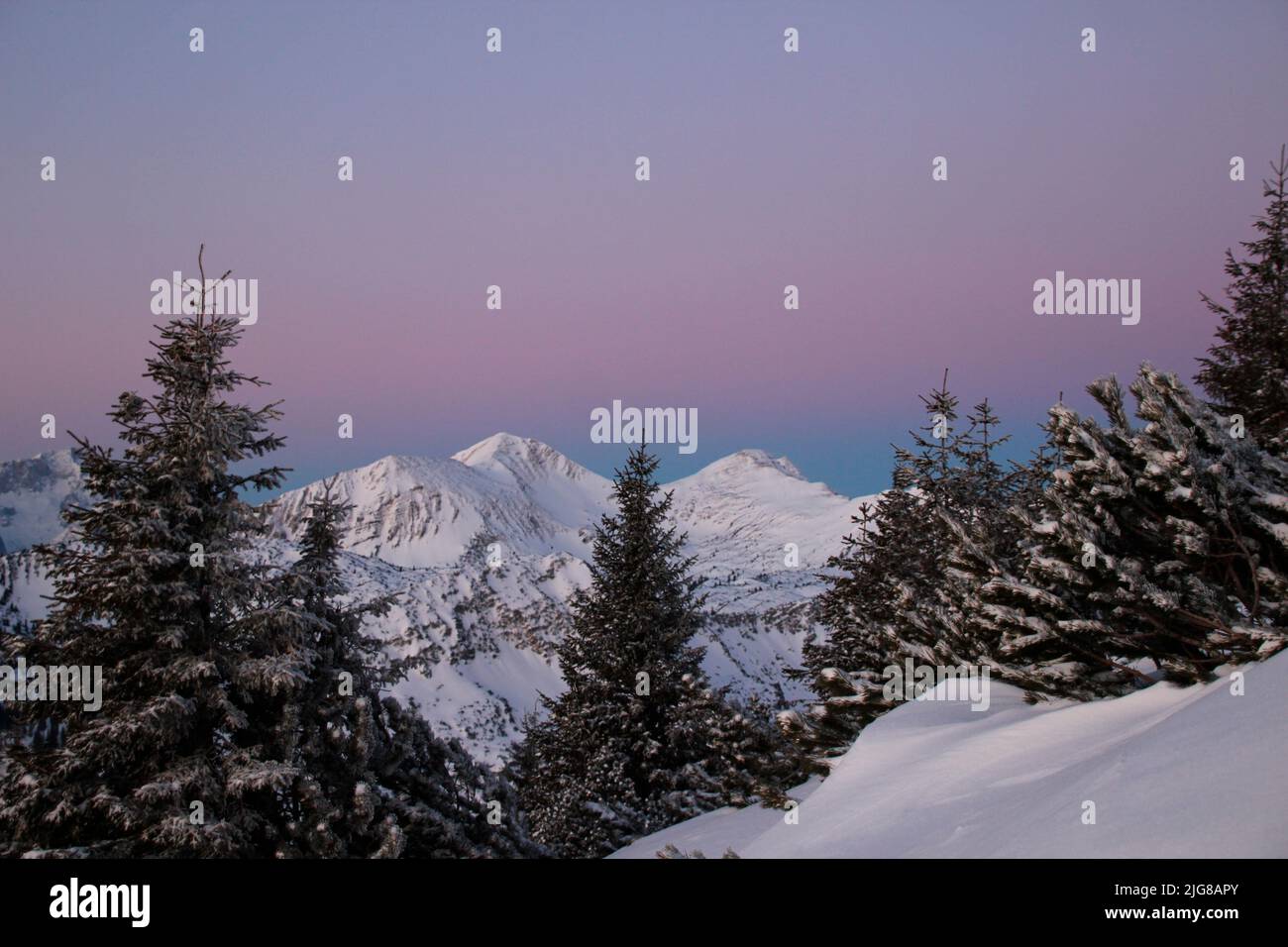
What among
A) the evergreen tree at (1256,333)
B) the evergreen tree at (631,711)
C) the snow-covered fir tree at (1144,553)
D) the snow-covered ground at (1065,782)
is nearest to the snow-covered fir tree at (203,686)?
the evergreen tree at (631,711)

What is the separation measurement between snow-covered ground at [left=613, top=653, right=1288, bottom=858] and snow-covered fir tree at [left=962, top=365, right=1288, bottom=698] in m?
0.56

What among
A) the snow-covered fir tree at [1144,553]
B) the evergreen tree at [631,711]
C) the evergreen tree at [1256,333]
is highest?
the evergreen tree at [1256,333]

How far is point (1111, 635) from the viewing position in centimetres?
694

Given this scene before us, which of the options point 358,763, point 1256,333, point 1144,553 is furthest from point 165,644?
point 1256,333

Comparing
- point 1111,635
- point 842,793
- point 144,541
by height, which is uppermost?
point 144,541

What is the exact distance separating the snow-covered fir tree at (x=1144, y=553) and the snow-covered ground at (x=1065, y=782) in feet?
1.83

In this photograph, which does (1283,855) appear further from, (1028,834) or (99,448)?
(99,448)

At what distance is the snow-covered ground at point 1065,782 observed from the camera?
137 inches

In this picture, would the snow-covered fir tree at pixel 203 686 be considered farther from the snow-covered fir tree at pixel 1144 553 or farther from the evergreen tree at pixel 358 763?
the snow-covered fir tree at pixel 1144 553

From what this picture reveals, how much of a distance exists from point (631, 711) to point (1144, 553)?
12237 mm

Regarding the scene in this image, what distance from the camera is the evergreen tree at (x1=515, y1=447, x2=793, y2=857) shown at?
14.3 metres

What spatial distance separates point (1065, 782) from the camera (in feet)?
15.8
